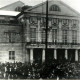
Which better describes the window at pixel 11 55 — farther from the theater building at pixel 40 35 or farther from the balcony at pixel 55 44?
the balcony at pixel 55 44

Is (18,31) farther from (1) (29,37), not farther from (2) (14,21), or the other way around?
(2) (14,21)

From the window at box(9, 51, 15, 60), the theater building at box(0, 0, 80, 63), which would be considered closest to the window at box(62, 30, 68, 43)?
the theater building at box(0, 0, 80, 63)

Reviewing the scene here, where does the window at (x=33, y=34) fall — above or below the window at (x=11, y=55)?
above

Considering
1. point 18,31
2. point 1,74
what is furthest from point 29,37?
point 1,74

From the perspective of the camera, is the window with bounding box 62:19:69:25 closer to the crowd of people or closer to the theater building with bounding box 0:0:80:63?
the theater building with bounding box 0:0:80:63

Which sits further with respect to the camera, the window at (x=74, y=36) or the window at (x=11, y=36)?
the window at (x=74, y=36)

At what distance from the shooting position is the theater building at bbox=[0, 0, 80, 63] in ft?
99.9

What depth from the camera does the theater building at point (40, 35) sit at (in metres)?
30.5

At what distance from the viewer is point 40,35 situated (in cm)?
3148

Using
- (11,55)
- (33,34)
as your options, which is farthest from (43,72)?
(33,34)

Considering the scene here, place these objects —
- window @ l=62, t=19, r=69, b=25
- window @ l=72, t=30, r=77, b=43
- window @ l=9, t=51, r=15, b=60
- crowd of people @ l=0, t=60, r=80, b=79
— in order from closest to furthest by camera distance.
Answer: crowd of people @ l=0, t=60, r=80, b=79
window @ l=9, t=51, r=15, b=60
window @ l=62, t=19, r=69, b=25
window @ l=72, t=30, r=77, b=43

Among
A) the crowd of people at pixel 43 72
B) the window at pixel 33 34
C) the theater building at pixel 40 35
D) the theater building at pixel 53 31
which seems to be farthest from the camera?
the window at pixel 33 34

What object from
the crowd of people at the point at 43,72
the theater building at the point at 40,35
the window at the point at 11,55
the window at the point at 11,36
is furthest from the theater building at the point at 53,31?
the crowd of people at the point at 43,72

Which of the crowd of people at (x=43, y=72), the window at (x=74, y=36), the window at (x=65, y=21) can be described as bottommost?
the crowd of people at (x=43, y=72)
